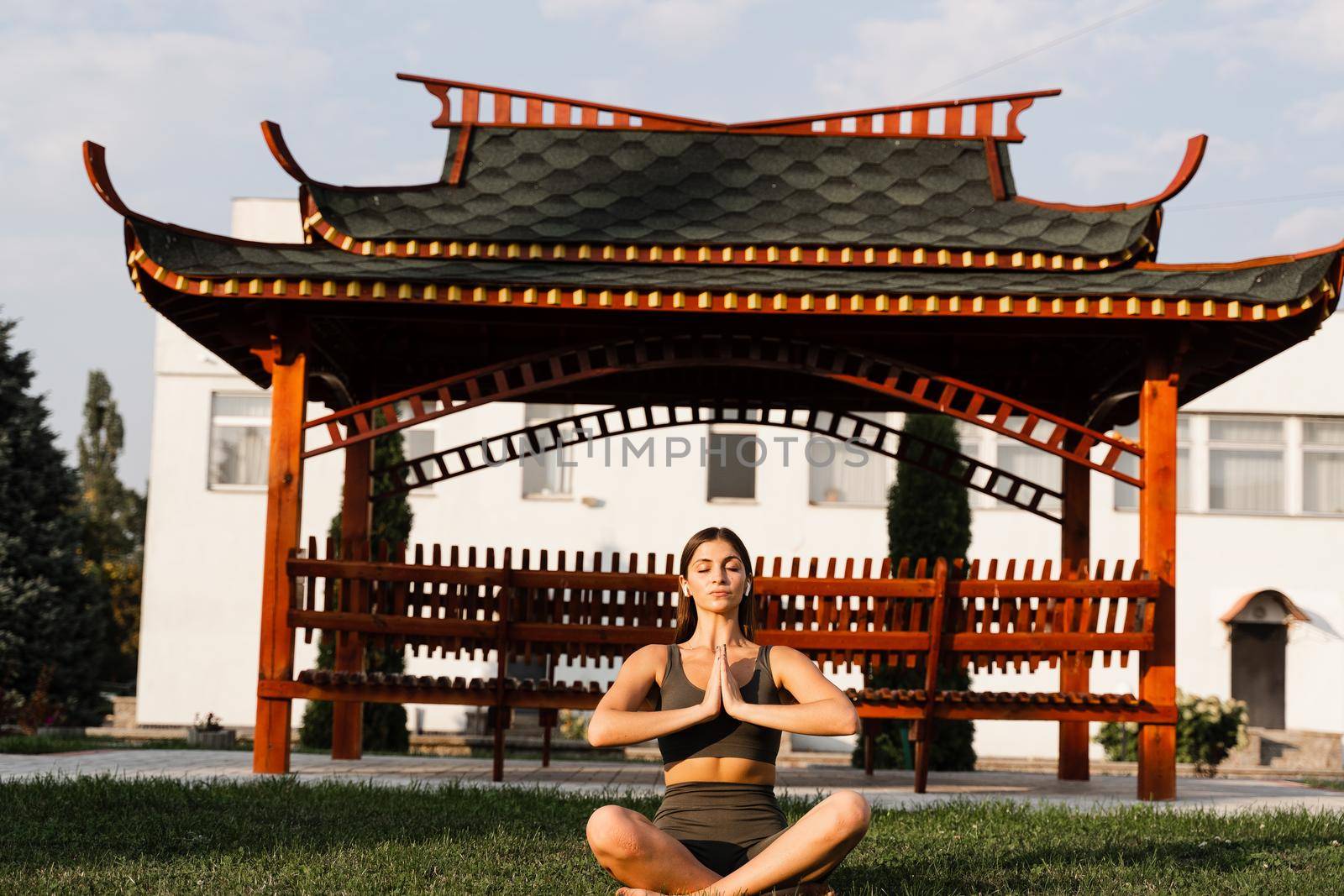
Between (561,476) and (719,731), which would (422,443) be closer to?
(561,476)

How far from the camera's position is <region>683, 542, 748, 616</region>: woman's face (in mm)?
5016

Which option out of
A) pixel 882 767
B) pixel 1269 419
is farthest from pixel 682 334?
pixel 1269 419

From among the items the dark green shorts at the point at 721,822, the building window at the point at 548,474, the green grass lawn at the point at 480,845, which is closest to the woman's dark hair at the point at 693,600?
the dark green shorts at the point at 721,822

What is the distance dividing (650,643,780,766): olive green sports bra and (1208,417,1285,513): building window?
66.6 feet

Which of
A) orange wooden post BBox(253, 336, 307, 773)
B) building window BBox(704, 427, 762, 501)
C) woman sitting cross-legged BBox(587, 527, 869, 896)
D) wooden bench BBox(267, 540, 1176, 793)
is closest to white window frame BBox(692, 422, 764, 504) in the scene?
building window BBox(704, 427, 762, 501)

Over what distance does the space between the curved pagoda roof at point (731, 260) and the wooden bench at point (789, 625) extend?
1869mm

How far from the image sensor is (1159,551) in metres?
10.1

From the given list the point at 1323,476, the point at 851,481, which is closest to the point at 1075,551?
the point at 851,481

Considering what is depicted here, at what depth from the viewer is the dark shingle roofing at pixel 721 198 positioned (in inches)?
415

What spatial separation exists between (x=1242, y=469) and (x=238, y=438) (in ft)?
56.5

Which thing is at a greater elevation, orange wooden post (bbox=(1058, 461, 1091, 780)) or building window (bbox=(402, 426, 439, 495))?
building window (bbox=(402, 426, 439, 495))

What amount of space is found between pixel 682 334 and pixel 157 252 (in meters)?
3.83

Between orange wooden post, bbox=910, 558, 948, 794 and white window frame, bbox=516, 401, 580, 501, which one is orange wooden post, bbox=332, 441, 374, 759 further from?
white window frame, bbox=516, 401, 580, 501

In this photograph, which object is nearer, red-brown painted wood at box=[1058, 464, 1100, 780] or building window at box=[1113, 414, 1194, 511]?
red-brown painted wood at box=[1058, 464, 1100, 780]
